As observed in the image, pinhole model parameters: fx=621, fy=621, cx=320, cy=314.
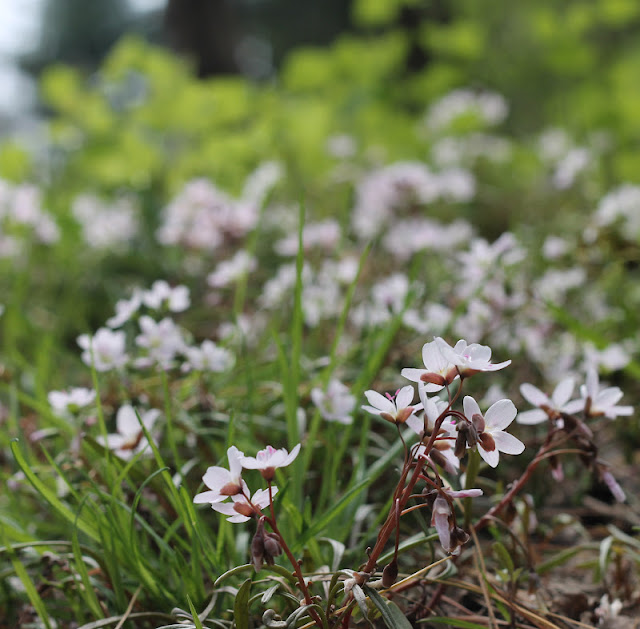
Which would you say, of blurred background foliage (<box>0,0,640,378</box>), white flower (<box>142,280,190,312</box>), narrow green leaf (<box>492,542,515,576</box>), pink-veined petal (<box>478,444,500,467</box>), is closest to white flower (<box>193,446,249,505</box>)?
pink-veined petal (<box>478,444,500,467</box>)

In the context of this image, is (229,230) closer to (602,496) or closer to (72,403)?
A: (72,403)

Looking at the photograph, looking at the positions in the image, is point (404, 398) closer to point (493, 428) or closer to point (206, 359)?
point (493, 428)

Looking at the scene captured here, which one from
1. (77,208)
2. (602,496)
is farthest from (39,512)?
(77,208)

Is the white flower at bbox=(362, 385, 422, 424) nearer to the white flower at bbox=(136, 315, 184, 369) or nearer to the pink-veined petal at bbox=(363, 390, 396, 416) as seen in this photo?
the pink-veined petal at bbox=(363, 390, 396, 416)

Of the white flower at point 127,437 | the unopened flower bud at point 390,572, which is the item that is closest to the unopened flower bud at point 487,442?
the unopened flower bud at point 390,572

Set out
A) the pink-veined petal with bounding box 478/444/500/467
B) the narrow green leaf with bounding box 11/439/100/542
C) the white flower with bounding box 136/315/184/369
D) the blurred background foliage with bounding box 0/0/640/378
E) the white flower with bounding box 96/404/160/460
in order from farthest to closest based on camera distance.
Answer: the blurred background foliage with bounding box 0/0/640/378
the white flower with bounding box 136/315/184/369
the white flower with bounding box 96/404/160/460
the narrow green leaf with bounding box 11/439/100/542
the pink-veined petal with bounding box 478/444/500/467

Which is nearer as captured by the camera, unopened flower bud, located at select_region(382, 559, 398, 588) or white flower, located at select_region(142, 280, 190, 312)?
unopened flower bud, located at select_region(382, 559, 398, 588)
